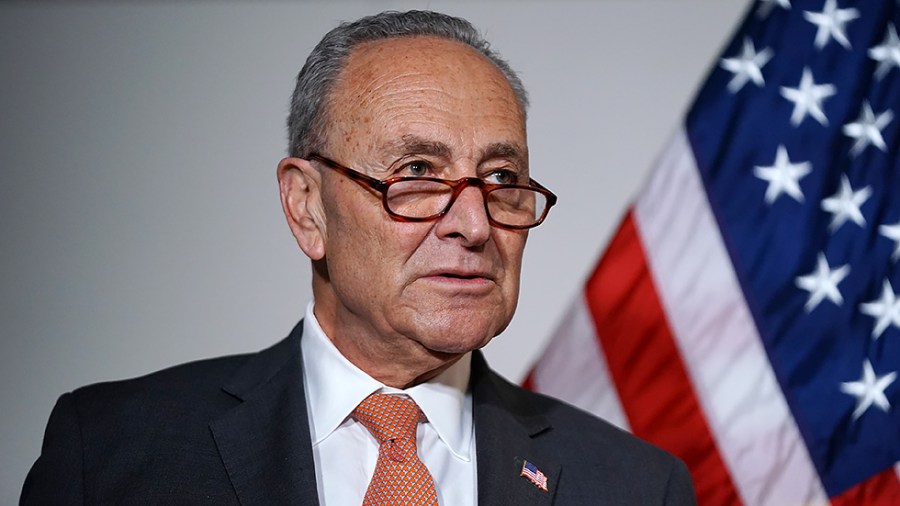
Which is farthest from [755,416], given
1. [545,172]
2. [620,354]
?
[545,172]

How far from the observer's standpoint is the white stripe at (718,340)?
2602 mm

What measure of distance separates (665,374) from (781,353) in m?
0.29

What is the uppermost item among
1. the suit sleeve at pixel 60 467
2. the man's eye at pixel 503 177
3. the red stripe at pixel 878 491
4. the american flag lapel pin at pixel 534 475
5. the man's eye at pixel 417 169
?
the man's eye at pixel 417 169

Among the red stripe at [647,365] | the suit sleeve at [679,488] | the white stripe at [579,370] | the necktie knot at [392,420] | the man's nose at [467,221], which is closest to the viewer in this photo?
the man's nose at [467,221]

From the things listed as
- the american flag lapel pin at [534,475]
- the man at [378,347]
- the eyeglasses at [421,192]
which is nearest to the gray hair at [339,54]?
the man at [378,347]

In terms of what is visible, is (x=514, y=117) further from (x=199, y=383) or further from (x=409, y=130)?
(x=199, y=383)

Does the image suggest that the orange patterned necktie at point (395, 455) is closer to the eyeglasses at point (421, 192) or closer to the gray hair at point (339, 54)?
the eyeglasses at point (421, 192)

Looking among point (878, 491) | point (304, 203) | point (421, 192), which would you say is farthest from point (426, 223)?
point (878, 491)

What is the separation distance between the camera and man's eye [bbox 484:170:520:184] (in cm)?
201

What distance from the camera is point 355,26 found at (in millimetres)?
2115

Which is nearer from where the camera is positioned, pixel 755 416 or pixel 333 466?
pixel 333 466

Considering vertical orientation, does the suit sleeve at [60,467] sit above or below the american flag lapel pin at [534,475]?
above

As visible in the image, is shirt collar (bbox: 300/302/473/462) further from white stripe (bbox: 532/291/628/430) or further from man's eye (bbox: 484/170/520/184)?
white stripe (bbox: 532/291/628/430)

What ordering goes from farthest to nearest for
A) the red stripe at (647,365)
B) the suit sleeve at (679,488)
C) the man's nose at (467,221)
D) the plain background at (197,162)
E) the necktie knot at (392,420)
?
the plain background at (197,162), the red stripe at (647,365), the suit sleeve at (679,488), the necktie knot at (392,420), the man's nose at (467,221)
